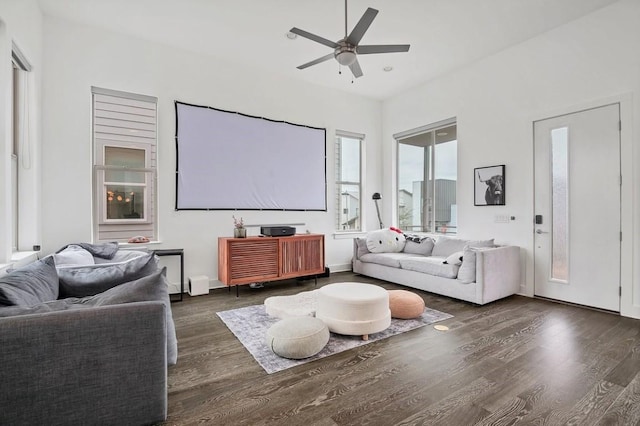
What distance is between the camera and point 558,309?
12.0 feet

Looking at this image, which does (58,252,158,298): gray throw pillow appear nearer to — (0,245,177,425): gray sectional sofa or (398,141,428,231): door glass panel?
(0,245,177,425): gray sectional sofa

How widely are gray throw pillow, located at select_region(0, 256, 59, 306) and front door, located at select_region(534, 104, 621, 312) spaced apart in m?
5.01

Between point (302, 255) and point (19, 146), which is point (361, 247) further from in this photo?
point (19, 146)

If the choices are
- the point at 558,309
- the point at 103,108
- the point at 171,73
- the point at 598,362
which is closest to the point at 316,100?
the point at 171,73

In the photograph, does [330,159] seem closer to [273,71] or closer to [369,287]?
[273,71]

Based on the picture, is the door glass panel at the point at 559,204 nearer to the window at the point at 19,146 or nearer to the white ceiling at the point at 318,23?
the white ceiling at the point at 318,23

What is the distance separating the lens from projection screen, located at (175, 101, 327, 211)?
4.47 m

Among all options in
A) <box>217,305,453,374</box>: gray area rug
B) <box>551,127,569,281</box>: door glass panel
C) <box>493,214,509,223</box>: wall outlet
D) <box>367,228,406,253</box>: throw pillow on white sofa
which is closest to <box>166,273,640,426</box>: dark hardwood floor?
<box>217,305,453,374</box>: gray area rug

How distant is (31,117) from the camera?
3.41 m

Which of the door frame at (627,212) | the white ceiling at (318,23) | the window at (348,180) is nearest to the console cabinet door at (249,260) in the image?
the window at (348,180)

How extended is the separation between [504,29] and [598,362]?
379 centimetres

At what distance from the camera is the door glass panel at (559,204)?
12.8 ft

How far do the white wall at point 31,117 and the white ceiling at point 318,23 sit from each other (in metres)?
0.53

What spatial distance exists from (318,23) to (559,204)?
3727 millimetres
